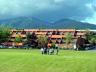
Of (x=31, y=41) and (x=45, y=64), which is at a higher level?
(x=31, y=41)

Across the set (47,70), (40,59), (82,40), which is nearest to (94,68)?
(47,70)

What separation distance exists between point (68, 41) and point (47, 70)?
144 metres

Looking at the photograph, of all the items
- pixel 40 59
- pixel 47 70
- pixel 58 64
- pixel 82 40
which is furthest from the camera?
pixel 82 40

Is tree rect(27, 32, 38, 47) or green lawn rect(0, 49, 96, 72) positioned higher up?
tree rect(27, 32, 38, 47)

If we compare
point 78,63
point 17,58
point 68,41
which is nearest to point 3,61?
point 17,58

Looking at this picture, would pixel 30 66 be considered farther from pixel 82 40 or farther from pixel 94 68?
pixel 82 40

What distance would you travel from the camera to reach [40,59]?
2232 inches

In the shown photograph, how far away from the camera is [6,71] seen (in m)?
50.2

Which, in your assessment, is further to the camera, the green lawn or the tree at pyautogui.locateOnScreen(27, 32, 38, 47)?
the tree at pyautogui.locateOnScreen(27, 32, 38, 47)

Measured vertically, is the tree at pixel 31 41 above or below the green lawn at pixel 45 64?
above

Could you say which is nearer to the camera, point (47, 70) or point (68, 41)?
point (47, 70)

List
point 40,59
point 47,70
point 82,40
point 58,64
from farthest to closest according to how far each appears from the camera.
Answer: point 82,40 < point 40,59 < point 58,64 < point 47,70

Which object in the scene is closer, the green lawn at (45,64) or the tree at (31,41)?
the green lawn at (45,64)

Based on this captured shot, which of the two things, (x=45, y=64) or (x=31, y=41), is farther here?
(x=31, y=41)
